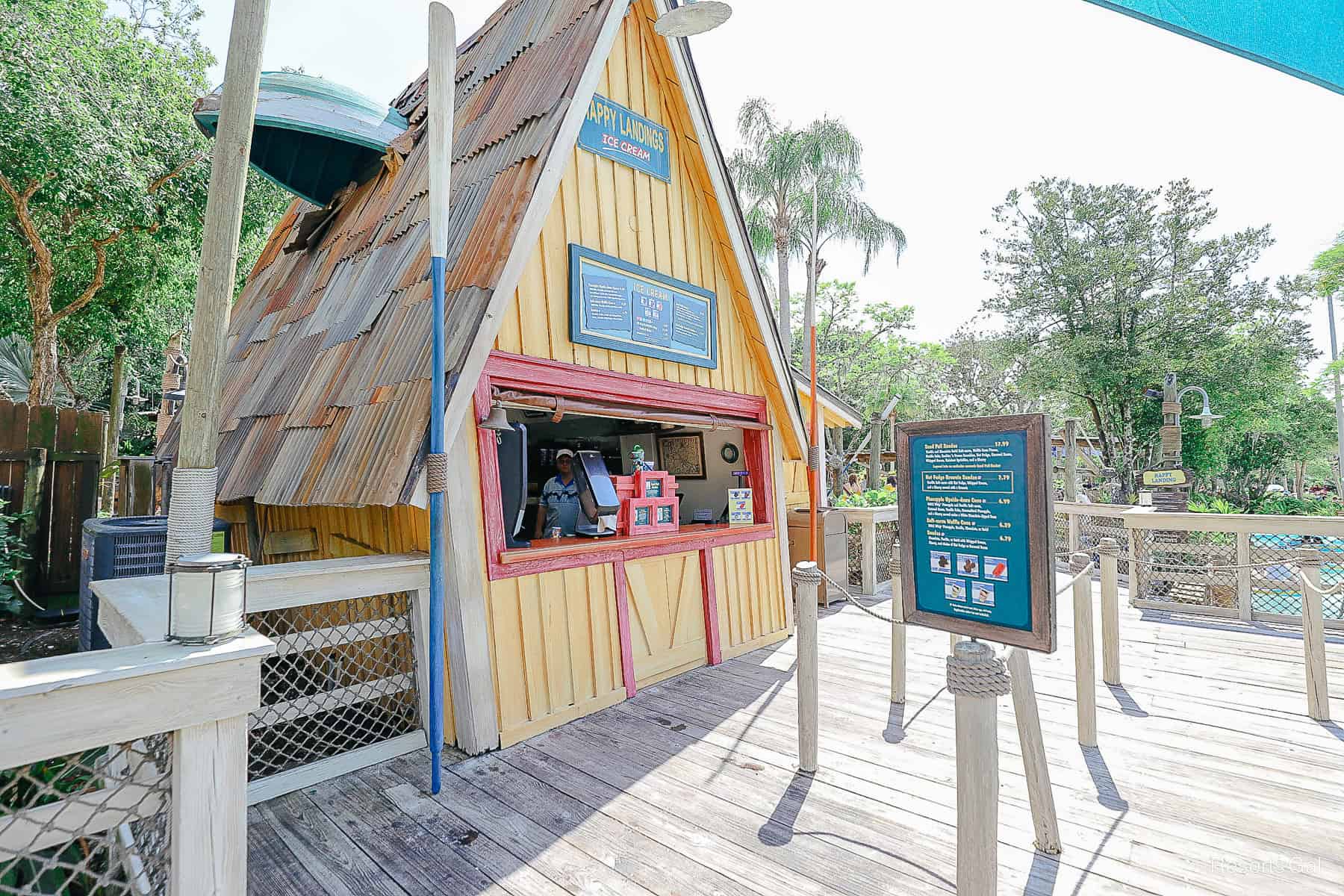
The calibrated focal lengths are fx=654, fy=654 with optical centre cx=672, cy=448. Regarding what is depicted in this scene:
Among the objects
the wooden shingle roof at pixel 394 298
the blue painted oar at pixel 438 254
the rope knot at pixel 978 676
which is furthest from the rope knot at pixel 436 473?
the rope knot at pixel 978 676

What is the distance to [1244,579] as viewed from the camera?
22.1 ft

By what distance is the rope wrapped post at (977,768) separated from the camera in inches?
84.0

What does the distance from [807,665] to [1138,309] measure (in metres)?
22.2

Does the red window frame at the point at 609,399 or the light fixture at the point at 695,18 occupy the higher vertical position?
the light fixture at the point at 695,18

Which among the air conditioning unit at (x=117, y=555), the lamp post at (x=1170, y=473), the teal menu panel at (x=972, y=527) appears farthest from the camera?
the lamp post at (x=1170, y=473)

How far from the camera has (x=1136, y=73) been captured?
1952 millimetres

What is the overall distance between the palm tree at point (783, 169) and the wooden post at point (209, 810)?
67.8 ft

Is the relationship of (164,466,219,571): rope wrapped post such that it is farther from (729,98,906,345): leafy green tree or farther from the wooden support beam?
(729,98,906,345): leafy green tree

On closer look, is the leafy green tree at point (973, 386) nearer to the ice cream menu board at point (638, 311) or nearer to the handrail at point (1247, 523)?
the handrail at point (1247, 523)

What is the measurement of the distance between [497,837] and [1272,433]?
117 feet

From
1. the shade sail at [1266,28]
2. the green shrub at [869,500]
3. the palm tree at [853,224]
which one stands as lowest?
the green shrub at [869,500]

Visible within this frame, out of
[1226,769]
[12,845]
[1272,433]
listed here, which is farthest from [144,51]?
[1272,433]

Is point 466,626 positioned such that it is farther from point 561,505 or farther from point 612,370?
point 612,370

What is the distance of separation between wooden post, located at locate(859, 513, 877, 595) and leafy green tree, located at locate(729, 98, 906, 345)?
12835 millimetres
